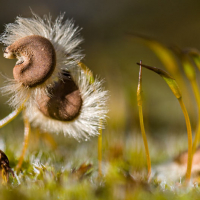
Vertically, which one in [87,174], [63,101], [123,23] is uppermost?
[123,23]

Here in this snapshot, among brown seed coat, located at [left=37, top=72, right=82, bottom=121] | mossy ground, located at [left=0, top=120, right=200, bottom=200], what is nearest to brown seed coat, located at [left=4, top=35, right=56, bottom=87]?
brown seed coat, located at [left=37, top=72, right=82, bottom=121]

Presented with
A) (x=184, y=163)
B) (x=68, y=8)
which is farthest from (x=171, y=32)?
(x=184, y=163)

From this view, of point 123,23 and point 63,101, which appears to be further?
point 123,23

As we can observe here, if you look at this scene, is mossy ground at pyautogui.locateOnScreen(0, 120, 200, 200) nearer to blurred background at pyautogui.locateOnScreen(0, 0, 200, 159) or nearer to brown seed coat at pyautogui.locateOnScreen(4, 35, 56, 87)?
brown seed coat at pyautogui.locateOnScreen(4, 35, 56, 87)

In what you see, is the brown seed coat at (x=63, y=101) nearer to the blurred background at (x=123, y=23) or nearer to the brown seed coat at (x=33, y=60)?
the brown seed coat at (x=33, y=60)

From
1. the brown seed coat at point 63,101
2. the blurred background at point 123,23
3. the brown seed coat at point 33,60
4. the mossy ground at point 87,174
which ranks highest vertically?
the blurred background at point 123,23

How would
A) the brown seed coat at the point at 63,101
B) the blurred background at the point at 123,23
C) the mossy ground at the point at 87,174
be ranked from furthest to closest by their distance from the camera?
the blurred background at the point at 123,23
the brown seed coat at the point at 63,101
the mossy ground at the point at 87,174

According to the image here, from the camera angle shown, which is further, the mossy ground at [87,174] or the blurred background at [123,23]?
the blurred background at [123,23]

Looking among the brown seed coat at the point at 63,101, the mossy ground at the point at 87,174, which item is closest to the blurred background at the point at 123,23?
the mossy ground at the point at 87,174

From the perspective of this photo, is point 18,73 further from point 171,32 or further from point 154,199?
point 171,32

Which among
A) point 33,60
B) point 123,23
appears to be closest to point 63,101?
point 33,60

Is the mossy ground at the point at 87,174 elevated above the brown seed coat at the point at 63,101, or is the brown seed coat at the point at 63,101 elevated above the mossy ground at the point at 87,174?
the brown seed coat at the point at 63,101

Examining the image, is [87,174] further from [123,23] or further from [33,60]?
[123,23]
